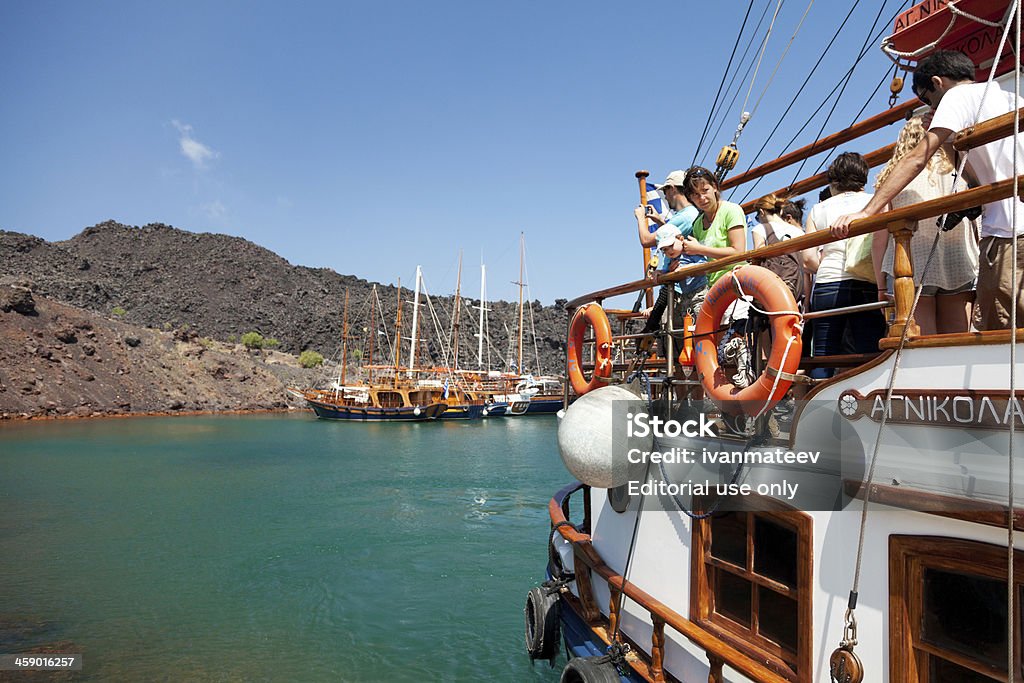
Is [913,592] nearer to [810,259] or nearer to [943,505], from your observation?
[943,505]

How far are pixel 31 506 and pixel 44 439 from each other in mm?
20539

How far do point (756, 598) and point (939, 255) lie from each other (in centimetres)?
191

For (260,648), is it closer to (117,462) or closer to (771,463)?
(771,463)

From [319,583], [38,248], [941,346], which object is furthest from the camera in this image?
[38,248]

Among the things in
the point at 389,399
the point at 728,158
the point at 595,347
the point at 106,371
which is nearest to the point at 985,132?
the point at 595,347

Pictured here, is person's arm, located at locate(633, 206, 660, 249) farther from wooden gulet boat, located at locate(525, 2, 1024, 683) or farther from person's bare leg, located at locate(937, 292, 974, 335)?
person's bare leg, located at locate(937, 292, 974, 335)

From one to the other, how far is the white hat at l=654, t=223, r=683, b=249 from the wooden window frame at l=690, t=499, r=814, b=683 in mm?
1757

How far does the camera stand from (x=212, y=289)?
123188 millimetres

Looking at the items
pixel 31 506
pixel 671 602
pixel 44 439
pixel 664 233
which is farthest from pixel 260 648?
pixel 44 439

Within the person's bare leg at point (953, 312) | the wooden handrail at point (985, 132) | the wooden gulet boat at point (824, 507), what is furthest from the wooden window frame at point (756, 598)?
the wooden handrail at point (985, 132)

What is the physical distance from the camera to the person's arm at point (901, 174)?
2629 millimetres

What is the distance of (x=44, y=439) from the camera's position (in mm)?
34438

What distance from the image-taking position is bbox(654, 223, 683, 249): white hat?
169 inches

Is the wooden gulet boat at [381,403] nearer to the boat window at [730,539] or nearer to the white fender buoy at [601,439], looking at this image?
the white fender buoy at [601,439]
